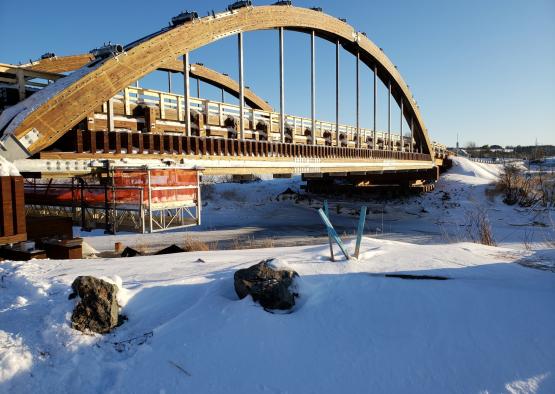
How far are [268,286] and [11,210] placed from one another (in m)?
5.26

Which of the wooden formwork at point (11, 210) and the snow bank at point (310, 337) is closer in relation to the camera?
the snow bank at point (310, 337)

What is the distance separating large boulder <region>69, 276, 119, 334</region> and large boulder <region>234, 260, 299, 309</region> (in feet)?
5.03

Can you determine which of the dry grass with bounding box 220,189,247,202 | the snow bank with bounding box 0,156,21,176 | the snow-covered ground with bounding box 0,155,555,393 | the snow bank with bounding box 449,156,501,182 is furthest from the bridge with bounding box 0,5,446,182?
the snow bank with bounding box 449,156,501,182

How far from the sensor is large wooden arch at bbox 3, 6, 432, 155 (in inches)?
321

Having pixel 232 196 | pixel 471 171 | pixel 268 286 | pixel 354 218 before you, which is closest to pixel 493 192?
pixel 354 218

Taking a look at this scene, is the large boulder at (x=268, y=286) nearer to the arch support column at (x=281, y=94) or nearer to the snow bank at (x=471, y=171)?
the arch support column at (x=281, y=94)

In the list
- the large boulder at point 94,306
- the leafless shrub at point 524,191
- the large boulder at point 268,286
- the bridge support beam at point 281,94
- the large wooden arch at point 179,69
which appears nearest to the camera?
the large boulder at point 94,306

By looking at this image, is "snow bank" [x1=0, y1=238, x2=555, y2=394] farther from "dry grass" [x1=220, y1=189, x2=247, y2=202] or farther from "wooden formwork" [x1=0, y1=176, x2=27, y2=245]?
"dry grass" [x1=220, y1=189, x2=247, y2=202]

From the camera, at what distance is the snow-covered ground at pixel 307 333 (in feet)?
11.3

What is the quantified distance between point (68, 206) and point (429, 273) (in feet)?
34.8

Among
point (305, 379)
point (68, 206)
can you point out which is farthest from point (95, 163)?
point (305, 379)

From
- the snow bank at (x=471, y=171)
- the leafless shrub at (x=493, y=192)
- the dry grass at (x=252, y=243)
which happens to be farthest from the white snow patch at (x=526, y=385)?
the snow bank at (x=471, y=171)

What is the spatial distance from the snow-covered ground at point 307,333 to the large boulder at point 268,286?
0.15 metres

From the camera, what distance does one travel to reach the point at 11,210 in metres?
6.55
